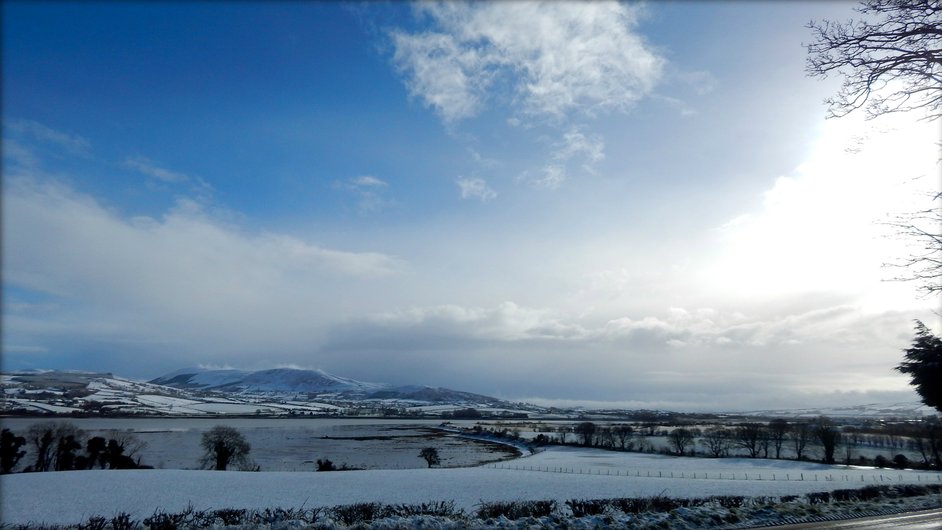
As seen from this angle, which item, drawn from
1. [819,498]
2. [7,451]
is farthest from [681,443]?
[7,451]

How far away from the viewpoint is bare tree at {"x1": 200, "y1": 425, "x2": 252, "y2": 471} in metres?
73.8

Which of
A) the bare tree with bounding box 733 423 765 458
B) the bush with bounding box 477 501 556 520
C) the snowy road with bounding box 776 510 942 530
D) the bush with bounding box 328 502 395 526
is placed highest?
the snowy road with bounding box 776 510 942 530

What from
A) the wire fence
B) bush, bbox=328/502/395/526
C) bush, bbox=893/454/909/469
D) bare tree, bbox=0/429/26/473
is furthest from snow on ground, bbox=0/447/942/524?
bush, bbox=893/454/909/469

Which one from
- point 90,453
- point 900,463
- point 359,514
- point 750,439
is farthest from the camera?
point 750,439

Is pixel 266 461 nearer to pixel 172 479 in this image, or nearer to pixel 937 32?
pixel 172 479

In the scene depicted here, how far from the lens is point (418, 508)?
2231 cm

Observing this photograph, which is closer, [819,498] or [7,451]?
[819,498]

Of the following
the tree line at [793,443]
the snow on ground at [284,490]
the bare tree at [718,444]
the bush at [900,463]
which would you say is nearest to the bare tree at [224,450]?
the snow on ground at [284,490]

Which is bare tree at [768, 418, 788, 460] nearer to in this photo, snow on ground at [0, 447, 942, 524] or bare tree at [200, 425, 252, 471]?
snow on ground at [0, 447, 942, 524]

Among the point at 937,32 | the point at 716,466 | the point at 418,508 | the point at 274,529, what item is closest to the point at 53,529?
the point at 274,529

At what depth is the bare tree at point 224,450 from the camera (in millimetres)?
73812

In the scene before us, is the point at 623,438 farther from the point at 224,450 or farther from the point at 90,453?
the point at 90,453

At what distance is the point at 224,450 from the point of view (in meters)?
74.1

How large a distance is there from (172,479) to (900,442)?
117 meters
